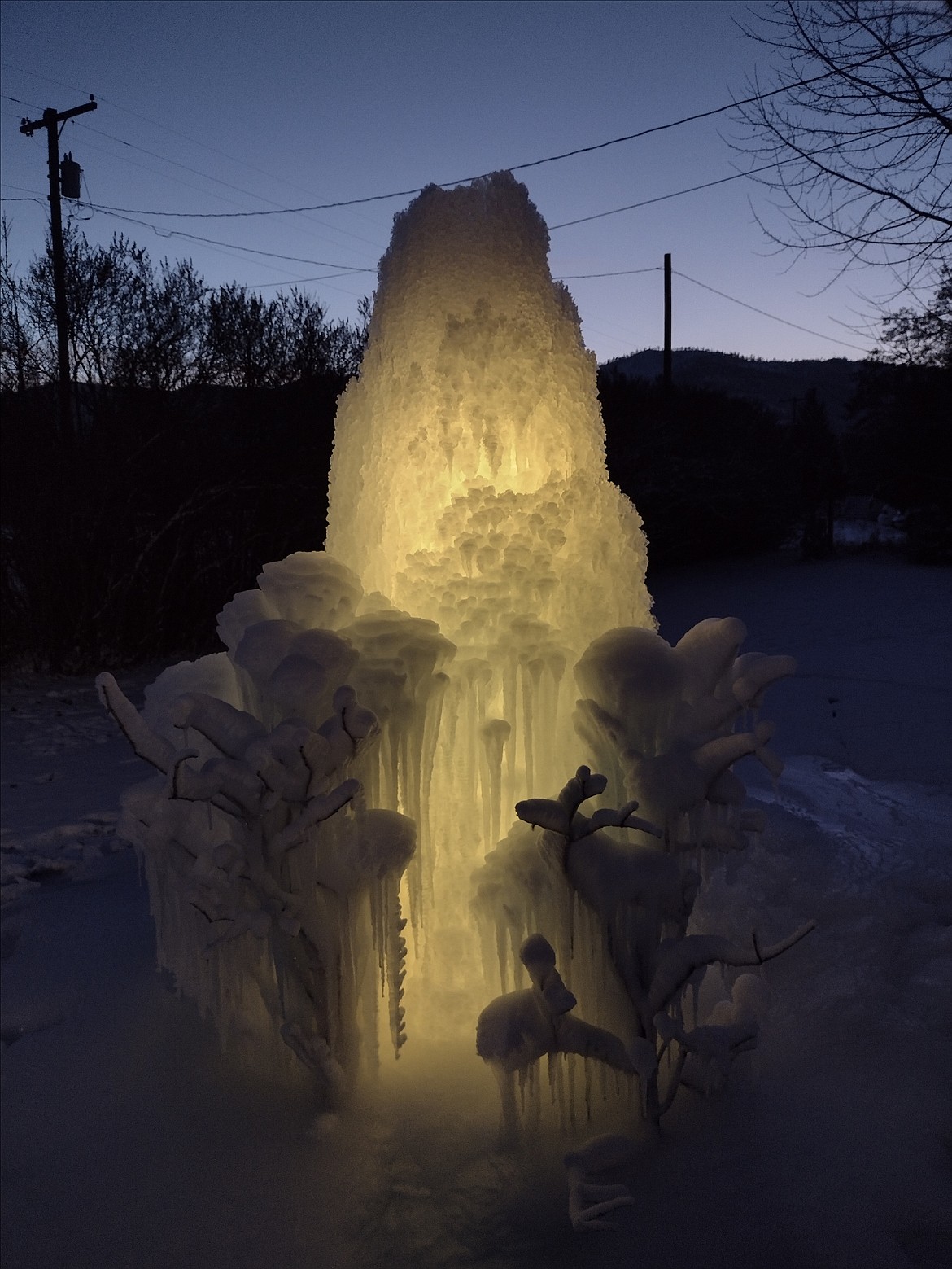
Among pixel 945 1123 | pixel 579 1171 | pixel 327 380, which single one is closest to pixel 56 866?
pixel 579 1171

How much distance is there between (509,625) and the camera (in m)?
2.65

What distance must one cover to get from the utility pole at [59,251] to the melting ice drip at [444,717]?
31.6ft

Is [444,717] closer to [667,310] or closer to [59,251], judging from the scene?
[59,251]

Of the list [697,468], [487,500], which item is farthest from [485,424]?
[697,468]

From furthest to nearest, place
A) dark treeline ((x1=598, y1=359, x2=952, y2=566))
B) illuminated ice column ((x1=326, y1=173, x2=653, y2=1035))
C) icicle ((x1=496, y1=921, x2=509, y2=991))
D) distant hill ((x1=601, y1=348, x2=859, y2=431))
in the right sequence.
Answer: distant hill ((x1=601, y1=348, x2=859, y2=431))
dark treeline ((x1=598, y1=359, x2=952, y2=566))
illuminated ice column ((x1=326, y1=173, x2=653, y2=1035))
icicle ((x1=496, y1=921, x2=509, y2=991))

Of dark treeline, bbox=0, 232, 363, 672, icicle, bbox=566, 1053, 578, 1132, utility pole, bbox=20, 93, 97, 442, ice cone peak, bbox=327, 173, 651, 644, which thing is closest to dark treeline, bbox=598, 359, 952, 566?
dark treeline, bbox=0, 232, 363, 672

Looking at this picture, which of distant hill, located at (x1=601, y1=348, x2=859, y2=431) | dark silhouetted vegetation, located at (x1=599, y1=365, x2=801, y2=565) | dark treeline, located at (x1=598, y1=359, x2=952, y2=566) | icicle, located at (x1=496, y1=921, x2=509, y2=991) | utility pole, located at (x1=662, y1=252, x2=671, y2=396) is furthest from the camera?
distant hill, located at (x1=601, y1=348, x2=859, y2=431)

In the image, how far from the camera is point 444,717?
2.71 m

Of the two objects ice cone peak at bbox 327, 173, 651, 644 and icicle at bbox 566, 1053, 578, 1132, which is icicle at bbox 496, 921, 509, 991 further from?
ice cone peak at bbox 327, 173, 651, 644

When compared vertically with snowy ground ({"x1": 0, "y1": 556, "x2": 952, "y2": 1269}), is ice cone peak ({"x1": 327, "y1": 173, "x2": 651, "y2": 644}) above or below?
above

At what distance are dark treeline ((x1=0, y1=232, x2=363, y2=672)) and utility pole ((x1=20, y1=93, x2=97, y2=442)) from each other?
0.19 meters

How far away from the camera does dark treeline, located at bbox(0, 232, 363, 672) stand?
10.6 metres

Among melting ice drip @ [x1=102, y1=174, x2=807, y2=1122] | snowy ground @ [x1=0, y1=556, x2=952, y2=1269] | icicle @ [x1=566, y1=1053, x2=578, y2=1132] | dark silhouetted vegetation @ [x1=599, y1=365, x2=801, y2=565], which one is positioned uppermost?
dark silhouetted vegetation @ [x1=599, y1=365, x2=801, y2=565]

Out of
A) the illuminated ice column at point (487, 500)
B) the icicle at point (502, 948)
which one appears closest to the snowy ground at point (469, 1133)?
the icicle at point (502, 948)
